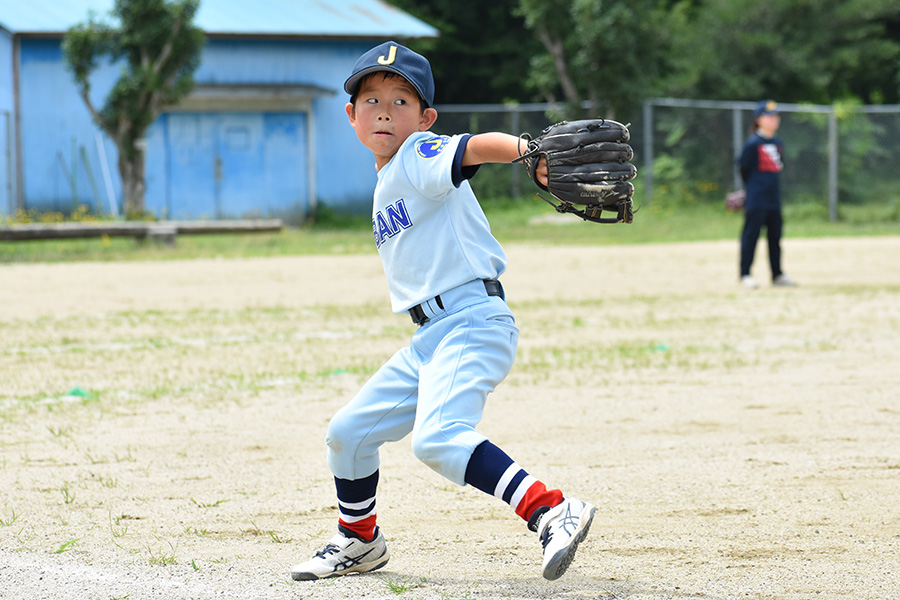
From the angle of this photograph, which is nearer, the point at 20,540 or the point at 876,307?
the point at 20,540

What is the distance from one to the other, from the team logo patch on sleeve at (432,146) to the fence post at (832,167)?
17323 mm

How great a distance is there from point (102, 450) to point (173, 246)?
11719 millimetres

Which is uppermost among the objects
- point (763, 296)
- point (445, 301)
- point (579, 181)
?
point (579, 181)

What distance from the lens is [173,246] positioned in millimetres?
16078

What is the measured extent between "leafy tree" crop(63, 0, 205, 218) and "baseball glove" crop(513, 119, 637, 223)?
1624 cm

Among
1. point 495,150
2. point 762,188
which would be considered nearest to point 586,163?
point 495,150

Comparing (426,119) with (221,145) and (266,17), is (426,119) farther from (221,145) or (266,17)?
(266,17)

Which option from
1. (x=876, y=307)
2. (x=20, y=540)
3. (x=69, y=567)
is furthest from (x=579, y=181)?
(x=876, y=307)

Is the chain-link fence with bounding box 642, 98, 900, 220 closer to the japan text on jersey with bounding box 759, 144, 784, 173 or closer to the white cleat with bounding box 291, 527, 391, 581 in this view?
the japan text on jersey with bounding box 759, 144, 784, 173

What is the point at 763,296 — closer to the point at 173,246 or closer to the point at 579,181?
the point at 579,181

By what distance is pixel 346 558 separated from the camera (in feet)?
10.6

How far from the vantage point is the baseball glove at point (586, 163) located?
2.80 m

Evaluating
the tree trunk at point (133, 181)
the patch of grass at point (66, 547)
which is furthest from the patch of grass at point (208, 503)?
the tree trunk at point (133, 181)

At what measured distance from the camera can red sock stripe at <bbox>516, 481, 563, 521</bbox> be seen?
2.87 meters
